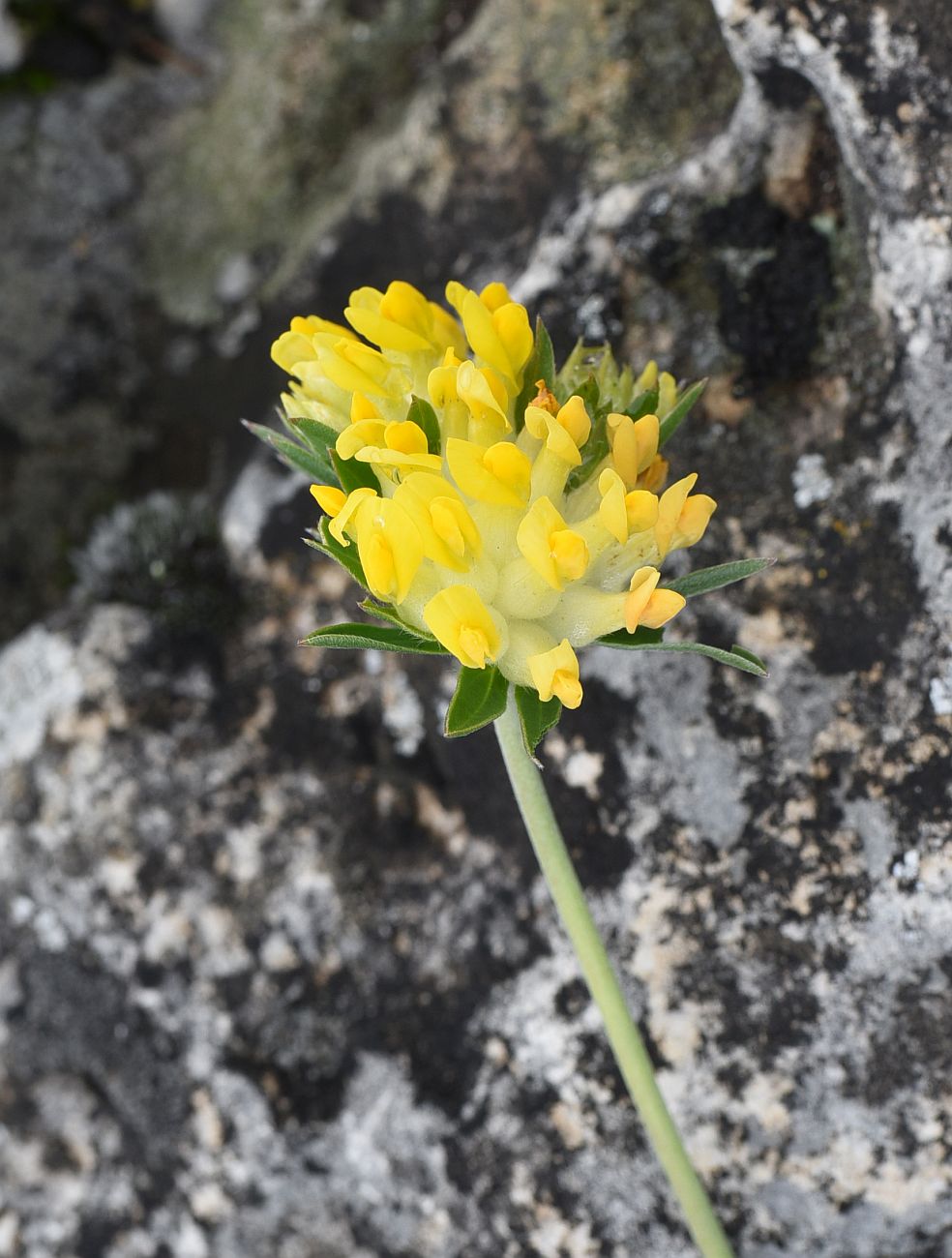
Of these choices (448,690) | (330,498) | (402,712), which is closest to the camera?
(330,498)

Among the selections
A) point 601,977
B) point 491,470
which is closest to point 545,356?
point 491,470

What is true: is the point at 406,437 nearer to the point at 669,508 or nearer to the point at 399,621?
the point at 399,621

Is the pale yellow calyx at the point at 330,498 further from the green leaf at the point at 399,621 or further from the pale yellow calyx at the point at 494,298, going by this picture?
the pale yellow calyx at the point at 494,298

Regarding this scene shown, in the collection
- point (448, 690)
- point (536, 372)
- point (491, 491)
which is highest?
point (448, 690)

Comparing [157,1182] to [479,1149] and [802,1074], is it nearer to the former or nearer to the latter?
[479,1149]

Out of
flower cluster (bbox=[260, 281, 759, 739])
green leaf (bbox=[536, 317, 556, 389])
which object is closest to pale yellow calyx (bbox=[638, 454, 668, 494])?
flower cluster (bbox=[260, 281, 759, 739])

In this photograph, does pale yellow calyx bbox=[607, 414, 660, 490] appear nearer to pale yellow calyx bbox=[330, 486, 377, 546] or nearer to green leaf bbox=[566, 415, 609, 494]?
green leaf bbox=[566, 415, 609, 494]
